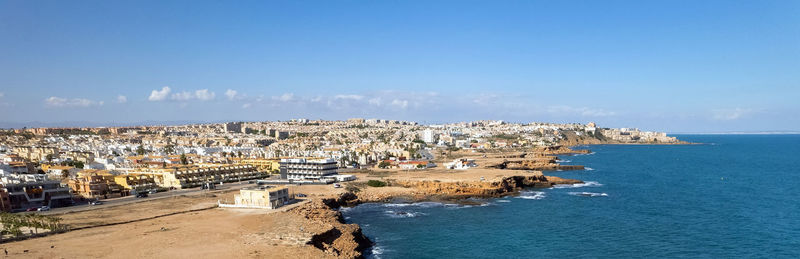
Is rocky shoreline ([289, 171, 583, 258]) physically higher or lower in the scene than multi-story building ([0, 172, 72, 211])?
lower

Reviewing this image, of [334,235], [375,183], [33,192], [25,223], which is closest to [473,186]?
[375,183]

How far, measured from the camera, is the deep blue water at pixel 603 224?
34.7 m

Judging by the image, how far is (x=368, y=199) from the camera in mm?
56562

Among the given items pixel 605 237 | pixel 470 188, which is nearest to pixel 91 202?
pixel 470 188

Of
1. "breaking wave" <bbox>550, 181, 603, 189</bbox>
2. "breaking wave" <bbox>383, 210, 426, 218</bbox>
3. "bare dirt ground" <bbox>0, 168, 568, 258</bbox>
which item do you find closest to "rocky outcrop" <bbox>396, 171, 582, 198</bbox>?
"breaking wave" <bbox>550, 181, 603, 189</bbox>

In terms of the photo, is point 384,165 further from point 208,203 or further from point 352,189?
point 208,203

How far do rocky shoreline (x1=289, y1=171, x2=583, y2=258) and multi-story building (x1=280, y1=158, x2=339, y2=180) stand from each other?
1160 cm

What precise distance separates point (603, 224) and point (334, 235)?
24379 millimetres

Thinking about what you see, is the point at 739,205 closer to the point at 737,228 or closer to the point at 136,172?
the point at 737,228

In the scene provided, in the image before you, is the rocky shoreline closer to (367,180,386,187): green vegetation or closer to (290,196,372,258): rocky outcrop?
(290,196,372,258): rocky outcrop

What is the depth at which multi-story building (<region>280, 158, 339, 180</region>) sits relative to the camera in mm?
72438

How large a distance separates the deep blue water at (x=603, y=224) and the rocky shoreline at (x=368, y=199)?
2.09 meters

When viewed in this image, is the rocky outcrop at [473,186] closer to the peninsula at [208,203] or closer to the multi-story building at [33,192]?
the peninsula at [208,203]

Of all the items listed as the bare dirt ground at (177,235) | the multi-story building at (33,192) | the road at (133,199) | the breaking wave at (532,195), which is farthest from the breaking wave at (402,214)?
the multi-story building at (33,192)
